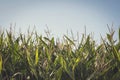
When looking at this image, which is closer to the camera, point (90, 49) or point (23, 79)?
point (23, 79)

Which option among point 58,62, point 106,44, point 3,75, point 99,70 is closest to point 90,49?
point 106,44

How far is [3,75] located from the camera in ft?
6.42

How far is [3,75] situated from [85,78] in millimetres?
621

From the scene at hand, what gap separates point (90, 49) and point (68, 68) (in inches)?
17.5

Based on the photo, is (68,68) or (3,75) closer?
(68,68)

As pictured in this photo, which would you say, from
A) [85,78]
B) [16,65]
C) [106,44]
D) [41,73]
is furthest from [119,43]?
[16,65]

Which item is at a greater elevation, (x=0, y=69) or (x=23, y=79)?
(x=0, y=69)

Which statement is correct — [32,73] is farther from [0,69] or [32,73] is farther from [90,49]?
[90,49]

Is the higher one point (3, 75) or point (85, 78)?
point (3, 75)

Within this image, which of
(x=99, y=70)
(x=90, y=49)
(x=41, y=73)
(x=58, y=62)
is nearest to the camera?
(x=99, y=70)

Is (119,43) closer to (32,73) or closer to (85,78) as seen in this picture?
(85,78)

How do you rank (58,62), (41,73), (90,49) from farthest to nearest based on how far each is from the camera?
(90,49) → (58,62) → (41,73)

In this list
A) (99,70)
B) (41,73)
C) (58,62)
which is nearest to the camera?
(99,70)

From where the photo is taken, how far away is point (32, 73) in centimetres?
184
